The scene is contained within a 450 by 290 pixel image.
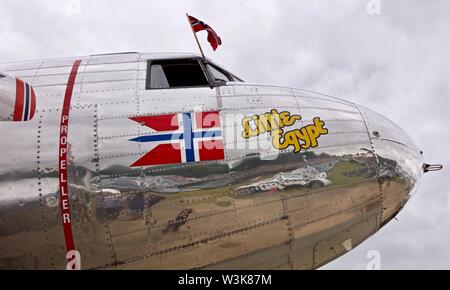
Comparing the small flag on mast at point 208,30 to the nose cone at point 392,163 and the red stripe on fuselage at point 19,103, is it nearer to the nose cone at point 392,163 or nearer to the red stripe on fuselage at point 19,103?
the nose cone at point 392,163

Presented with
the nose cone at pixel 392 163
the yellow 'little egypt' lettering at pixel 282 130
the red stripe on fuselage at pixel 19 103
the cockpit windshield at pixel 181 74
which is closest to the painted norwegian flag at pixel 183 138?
the yellow 'little egypt' lettering at pixel 282 130

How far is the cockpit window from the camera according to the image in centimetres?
837

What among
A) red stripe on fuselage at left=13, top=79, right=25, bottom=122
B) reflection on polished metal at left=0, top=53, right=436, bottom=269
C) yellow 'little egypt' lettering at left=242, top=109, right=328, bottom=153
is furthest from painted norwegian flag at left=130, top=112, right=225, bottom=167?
red stripe on fuselage at left=13, top=79, right=25, bottom=122

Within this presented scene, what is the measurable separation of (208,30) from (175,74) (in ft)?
4.46

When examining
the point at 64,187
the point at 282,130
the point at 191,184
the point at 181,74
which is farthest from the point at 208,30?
the point at 64,187

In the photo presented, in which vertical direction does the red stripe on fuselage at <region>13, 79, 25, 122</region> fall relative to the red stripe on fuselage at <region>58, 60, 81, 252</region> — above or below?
above

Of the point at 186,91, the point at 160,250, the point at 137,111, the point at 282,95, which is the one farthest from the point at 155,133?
the point at 282,95

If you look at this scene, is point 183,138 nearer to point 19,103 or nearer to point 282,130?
point 282,130

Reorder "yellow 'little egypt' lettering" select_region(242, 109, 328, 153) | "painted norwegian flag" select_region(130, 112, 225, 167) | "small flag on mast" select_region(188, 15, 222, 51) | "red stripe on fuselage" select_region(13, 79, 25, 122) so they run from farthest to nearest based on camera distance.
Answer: "small flag on mast" select_region(188, 15, 222, 51)
"yellow 'little egypt' lettering" select_region(242, 109, 328, 153)
"painted norwegian flag" select_region(130, 112, 225, 167)
"red stripe on fuselage" select_region(13, 79, 25, 122)

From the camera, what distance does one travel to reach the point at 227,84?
842 cm

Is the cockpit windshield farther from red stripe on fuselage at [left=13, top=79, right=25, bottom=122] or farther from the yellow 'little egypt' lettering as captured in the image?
red stripe on fuselage at [left=13, top=79, right=25, bottom=122]

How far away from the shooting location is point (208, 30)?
9.45 m

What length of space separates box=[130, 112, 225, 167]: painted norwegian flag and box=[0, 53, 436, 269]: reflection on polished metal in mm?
22
